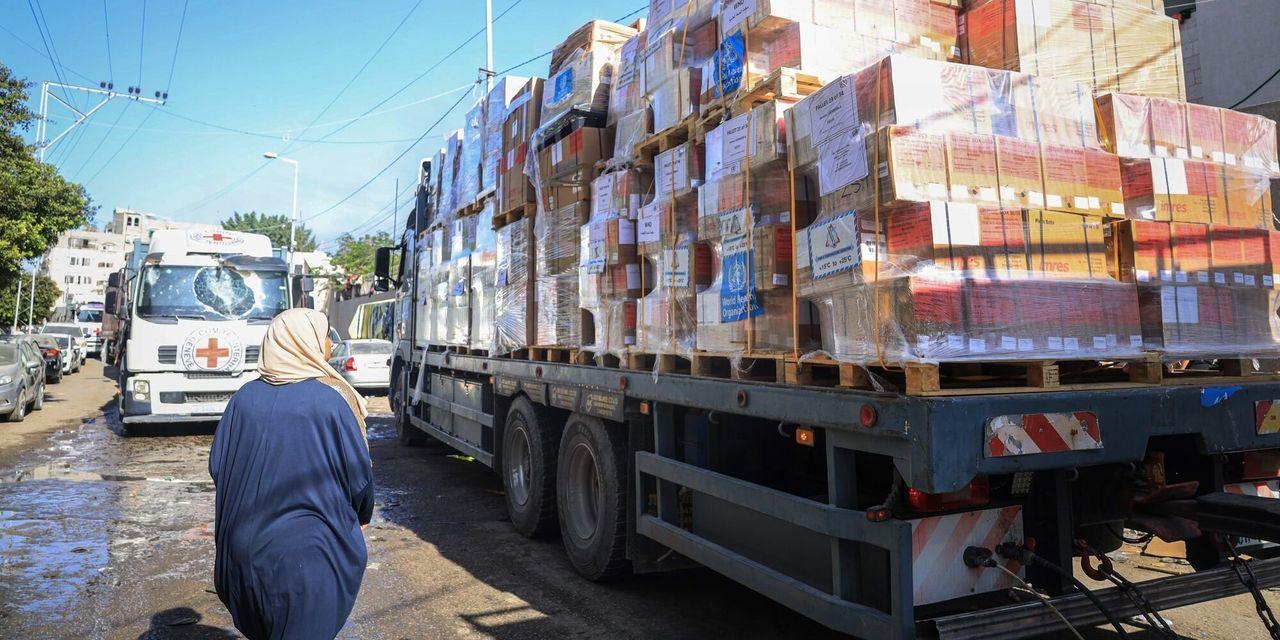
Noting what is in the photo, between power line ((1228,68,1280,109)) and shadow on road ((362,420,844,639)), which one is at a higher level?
power line ((1228,68,1280,109))

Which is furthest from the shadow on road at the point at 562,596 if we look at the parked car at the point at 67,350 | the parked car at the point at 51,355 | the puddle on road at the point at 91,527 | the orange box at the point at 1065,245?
the parked car at the point at 67,350

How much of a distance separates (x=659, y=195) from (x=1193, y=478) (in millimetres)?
2968

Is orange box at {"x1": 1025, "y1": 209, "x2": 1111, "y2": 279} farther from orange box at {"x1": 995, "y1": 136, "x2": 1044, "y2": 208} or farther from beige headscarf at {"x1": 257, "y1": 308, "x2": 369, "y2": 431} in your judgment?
beige headscarf at {"x1": 257, "y1": 308, "x2": 369, "y2": 431}

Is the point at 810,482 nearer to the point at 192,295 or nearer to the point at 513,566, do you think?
the point at 513,566

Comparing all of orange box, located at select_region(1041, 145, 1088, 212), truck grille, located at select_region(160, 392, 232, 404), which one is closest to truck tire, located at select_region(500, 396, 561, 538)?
orange box, located at select_region(1041, 145, 1088, 212)

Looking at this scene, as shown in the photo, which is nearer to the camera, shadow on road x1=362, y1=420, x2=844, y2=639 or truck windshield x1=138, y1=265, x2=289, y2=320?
shadow on road x1=362, y1=420, x2=844, y2=639

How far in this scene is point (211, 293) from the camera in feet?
39.3

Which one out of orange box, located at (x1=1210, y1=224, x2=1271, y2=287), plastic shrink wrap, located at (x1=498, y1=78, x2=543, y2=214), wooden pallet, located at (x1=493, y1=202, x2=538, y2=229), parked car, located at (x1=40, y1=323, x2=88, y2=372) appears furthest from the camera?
parked car, located at (x1=40, y1=323, x2=88, y2=372)

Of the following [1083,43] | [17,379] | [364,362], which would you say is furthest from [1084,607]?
[17,379]

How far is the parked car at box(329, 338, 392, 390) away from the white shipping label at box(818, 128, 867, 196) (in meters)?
14.5

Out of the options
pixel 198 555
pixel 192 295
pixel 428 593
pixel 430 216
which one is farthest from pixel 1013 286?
pixel 192 295

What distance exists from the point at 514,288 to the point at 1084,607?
465 centimetres

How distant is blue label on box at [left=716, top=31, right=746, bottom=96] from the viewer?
4.12 m

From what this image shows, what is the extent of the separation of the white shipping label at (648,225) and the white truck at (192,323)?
29.2ft
